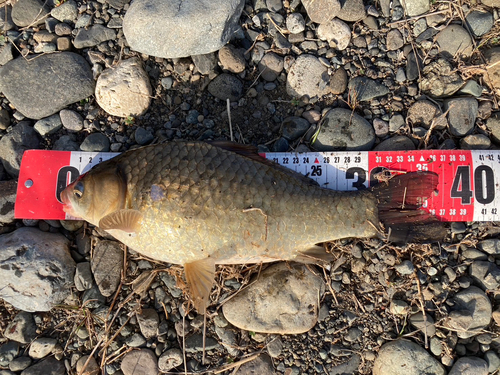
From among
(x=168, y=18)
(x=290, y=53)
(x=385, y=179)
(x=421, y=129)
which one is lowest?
(x=385, y=179)

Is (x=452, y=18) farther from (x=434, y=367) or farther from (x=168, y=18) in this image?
(x=434, y=367)

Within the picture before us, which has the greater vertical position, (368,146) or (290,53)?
(290,53)

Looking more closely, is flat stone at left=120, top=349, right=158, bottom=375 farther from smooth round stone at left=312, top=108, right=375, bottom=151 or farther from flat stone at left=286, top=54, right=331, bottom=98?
flat stone at left=286, top=54, right=331, bottom=98

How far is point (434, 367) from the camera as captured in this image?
388 cm

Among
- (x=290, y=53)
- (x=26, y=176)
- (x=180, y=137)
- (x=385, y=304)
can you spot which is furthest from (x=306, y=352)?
(x=26, y=176)

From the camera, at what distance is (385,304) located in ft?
13.6

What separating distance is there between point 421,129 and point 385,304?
2.09 m

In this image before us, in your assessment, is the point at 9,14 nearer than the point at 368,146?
No

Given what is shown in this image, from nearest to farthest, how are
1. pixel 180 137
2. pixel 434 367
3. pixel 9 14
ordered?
1. pixel 434 367
2. pixel 180 137
3. pixel 9 14

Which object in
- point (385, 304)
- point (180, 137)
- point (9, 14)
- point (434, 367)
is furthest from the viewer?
point (9, 14)

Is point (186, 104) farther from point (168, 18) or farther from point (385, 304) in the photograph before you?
point (385, 304)

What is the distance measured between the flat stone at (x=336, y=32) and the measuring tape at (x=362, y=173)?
55.4 inches

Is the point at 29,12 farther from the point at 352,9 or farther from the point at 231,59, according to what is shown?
→ the point at 352,9

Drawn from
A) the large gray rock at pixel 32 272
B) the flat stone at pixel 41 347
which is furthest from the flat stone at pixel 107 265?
the flat stone at pixel 41 347
